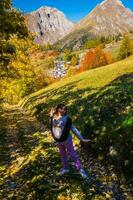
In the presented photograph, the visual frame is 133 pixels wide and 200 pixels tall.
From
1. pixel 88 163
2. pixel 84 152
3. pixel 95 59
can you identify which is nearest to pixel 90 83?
pixel 84 152

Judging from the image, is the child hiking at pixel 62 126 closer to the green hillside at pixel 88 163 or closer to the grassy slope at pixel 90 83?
the green hillside at pixel 88 163

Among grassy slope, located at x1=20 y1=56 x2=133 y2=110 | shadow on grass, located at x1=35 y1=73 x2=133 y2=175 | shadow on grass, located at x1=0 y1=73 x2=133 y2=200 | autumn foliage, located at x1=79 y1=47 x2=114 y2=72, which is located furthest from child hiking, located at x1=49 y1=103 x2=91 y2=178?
autumn foliage, located at x1=79 y1=47 x2=114 y2=72

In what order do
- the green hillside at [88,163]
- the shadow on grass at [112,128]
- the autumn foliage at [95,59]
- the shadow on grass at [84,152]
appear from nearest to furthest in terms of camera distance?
the green hillside at [88,163], the shadow on grass at [84,152], the shadow on grass at [112,128], the autumn foliage at [95,59]

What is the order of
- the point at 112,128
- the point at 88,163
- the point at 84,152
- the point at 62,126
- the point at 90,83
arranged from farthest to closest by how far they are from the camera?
the point at 90,83
the point at 84,152
the point at 112,128
the point at 88,163
the point at 62,126

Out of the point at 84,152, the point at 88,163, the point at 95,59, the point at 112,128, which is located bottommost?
the point at 95,59

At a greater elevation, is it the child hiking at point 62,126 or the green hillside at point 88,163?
the child hiking at point 62,126

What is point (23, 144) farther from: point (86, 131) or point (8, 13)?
point (8, 13)

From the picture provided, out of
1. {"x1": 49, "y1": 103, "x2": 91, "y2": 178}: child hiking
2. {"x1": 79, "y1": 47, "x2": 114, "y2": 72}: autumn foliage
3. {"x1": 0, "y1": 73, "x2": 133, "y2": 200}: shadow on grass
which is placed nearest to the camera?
{"x1": 0, "y1": 73, "x2": 133, "y2": 200}: shadow on grass

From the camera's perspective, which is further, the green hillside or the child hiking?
the child hiking

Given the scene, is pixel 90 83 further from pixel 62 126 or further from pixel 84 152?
pixel 62 126

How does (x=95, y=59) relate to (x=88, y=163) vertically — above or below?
below

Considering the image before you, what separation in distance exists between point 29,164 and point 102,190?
670 cm

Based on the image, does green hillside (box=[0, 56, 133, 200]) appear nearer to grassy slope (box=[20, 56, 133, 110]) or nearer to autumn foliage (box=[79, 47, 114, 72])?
grassy slope (box=[20, 56, 133, 110])

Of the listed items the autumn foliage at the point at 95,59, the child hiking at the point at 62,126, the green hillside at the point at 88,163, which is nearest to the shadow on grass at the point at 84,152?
the green hillside at the point at 88,163
